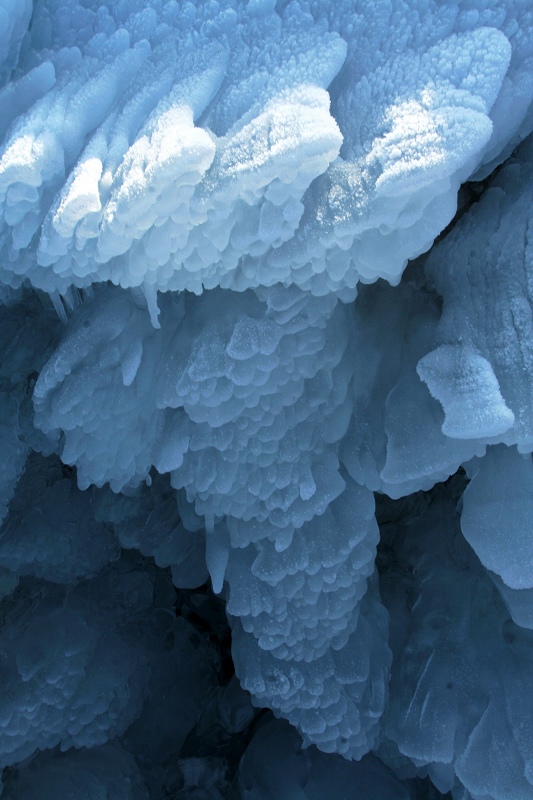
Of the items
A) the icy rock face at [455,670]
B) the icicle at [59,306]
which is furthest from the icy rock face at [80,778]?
the icicle at [59,306]

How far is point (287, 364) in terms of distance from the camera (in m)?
0.69

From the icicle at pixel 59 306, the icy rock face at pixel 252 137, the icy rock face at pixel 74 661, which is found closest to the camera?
the icy rock face at pixel 252 137

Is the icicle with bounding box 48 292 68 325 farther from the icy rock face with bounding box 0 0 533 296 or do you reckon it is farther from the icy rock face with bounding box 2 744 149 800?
the icy rock face with bounding box 2 744 149 800

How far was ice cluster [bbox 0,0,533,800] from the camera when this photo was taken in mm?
569

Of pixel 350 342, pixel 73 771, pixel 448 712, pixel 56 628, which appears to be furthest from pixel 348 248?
pixel 73 771

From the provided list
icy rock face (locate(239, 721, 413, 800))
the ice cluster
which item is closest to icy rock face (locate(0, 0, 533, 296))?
the ice cluster

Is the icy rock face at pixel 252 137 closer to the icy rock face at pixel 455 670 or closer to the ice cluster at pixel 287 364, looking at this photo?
the ice cluster at pixel 287 364

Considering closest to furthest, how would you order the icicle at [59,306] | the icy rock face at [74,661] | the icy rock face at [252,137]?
the icy rock face at [252,137] < the icicle at [59,306] < the icy rock face at [74,661]

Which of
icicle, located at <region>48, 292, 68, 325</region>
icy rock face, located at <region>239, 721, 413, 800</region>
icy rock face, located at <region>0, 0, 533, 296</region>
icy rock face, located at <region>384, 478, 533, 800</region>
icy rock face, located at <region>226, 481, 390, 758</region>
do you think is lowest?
icy rock face, located at <region>239, 721, 413, 800</region>

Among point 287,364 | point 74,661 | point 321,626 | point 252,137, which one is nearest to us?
point 252,137

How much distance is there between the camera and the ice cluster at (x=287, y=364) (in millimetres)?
569

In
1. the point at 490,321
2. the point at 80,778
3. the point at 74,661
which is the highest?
the point at 490,321

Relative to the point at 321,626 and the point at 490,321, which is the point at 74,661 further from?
the point at 490,321

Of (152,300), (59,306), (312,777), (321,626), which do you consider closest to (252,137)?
(152,300)
